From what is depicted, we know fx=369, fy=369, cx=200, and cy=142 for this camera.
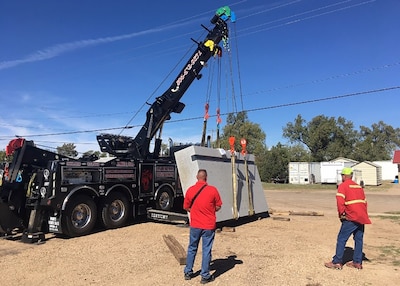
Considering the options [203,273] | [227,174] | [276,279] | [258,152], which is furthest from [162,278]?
[258,152]

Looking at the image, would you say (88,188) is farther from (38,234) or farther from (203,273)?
(203,273)

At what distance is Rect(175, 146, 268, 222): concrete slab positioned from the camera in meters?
10.3

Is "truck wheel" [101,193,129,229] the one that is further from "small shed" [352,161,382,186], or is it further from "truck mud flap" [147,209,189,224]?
"small shed" [352,161,382,186]

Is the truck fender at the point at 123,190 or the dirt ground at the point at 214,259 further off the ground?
the truck fender at the point at 123,190

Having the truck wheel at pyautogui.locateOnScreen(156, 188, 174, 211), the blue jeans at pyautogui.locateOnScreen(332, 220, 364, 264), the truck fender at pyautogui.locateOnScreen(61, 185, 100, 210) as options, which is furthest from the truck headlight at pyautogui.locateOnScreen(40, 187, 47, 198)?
the blue jeans at pyautogui.locateOnScreen(332, 220, 364, 264)

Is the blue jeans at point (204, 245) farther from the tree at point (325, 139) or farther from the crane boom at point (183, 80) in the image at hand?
the tree at point (325, 139)

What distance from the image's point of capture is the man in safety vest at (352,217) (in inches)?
247

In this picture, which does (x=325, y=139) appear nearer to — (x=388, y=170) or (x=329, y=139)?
(x=329, y=139)

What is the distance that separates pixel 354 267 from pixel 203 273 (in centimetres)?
279

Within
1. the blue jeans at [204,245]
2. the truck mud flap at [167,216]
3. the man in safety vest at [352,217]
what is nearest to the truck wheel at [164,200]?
the truck mud flap at [167,216]

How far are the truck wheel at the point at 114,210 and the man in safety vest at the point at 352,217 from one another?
6.14m

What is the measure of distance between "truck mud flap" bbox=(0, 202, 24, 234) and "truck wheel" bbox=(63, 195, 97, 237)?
1482 mm

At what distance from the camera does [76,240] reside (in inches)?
352

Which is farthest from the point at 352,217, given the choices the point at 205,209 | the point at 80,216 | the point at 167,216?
the point at 80,216
